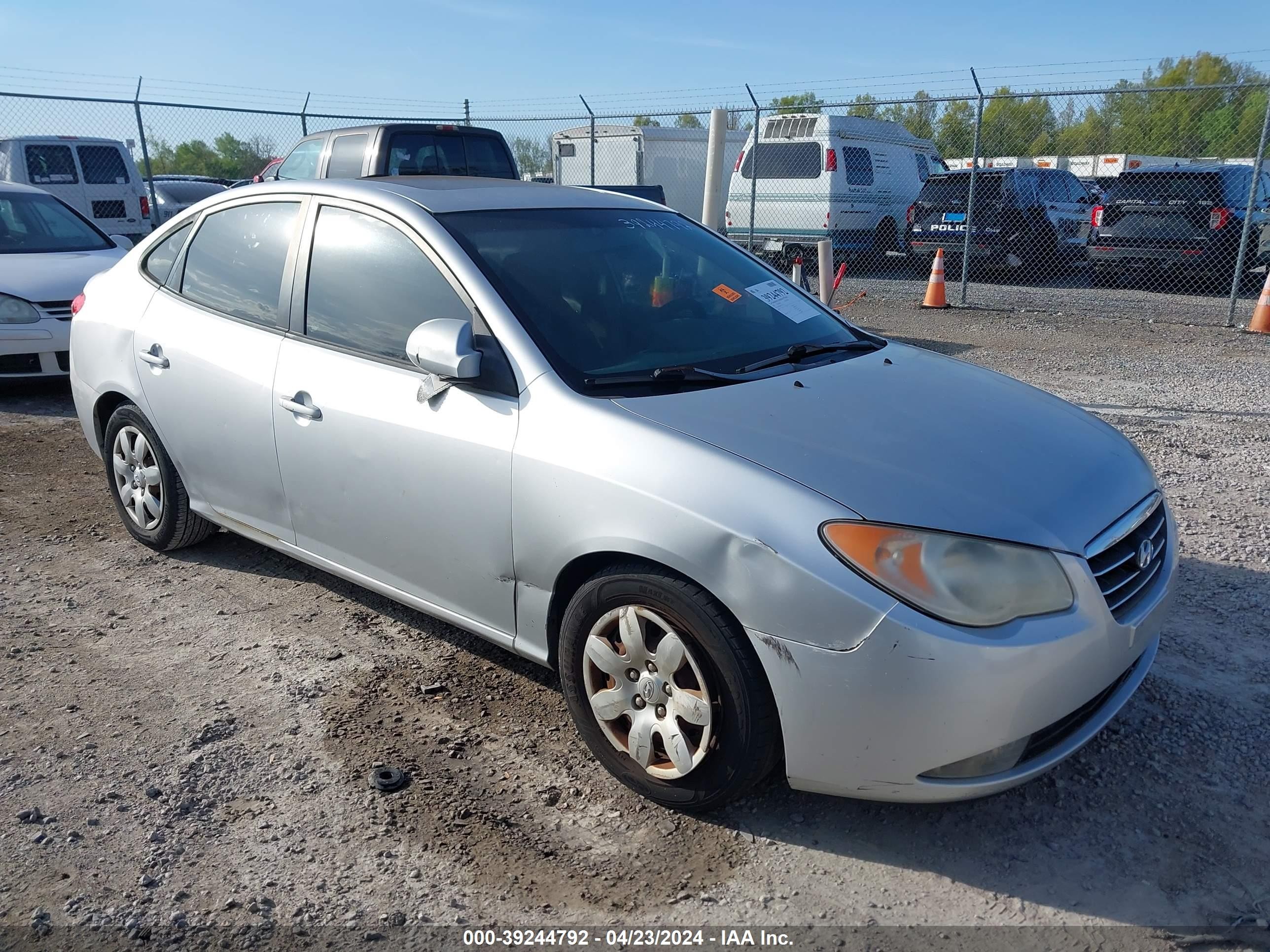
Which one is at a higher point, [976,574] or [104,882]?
[976,574]

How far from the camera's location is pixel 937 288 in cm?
1286

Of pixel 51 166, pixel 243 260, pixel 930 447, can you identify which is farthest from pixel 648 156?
pixel 930 447

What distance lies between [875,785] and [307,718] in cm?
186

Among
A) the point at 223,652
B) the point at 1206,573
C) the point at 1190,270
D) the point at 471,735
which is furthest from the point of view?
the point at 1190,270

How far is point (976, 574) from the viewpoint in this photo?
8.04 ft

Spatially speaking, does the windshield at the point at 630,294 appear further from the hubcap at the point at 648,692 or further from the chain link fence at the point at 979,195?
the chain link fence at the point at 979,195

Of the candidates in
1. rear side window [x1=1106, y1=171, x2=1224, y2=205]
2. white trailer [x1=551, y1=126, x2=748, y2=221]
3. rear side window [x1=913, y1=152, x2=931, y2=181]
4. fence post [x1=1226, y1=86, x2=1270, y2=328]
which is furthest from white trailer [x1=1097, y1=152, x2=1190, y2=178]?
fence post [x1=1226, y1=86, x2=1270, y2=328]

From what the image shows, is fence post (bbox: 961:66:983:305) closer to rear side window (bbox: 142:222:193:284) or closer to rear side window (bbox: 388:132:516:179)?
rear side window (bbox: 388:132:516:179)

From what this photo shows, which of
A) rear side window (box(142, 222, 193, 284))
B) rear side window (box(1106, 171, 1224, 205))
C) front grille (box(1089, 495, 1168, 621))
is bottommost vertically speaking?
front grille (box(1089, 495, 1168, 621))

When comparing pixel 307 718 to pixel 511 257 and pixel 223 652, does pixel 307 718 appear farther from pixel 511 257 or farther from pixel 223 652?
pixel 511 257

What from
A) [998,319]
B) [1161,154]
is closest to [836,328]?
[998,319]

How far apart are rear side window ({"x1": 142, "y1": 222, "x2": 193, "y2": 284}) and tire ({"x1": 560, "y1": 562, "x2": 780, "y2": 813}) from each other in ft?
8.77

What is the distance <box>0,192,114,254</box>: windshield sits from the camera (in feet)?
27.8

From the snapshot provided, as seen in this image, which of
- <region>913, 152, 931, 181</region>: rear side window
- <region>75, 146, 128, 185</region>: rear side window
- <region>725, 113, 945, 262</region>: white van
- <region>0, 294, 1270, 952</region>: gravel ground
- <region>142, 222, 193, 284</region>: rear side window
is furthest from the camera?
<region>913, 152, 931, 181</region>: rear side window
